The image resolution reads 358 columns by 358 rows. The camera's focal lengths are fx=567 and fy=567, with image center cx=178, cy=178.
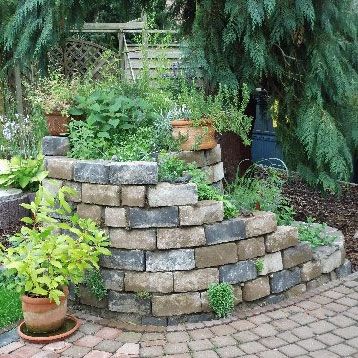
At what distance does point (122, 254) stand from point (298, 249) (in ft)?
5.08

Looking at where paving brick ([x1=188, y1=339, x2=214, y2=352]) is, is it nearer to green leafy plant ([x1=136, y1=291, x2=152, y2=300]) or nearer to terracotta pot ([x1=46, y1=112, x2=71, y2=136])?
green leafy plant ([x1=136, y1=291, x2=152, y2=300])

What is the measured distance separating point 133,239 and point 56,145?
44.3 inches

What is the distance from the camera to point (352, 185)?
870cm

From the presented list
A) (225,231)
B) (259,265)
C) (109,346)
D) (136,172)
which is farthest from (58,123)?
(259,265)

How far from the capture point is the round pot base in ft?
13.4

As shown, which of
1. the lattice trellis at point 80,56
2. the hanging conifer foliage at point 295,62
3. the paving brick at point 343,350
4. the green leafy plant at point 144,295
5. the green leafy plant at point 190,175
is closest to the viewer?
the paving brick at point 343,350

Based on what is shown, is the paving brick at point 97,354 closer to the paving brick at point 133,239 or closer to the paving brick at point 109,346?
the paving brick at point 109,346

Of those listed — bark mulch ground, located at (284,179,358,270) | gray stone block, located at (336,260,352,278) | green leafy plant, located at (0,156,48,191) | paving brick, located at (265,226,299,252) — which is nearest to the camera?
paving brick, located at (265,226,299,252)

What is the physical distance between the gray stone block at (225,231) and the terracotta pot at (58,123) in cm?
153

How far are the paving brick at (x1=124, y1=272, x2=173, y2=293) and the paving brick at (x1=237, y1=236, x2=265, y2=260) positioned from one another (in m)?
0.60

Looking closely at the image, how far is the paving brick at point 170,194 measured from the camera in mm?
4332

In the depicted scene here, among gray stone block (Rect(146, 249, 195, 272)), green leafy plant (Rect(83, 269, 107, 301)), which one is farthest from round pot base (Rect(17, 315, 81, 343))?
gray stone block (Rect(146, 249, 195, 272))

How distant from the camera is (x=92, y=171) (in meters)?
4.46

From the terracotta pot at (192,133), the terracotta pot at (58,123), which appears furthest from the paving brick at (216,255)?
the terracotta pot at (58,123)
